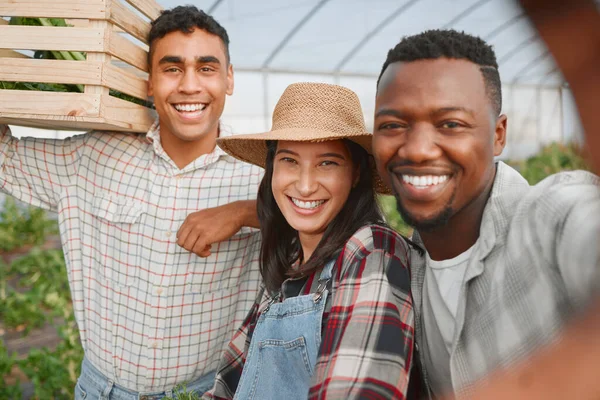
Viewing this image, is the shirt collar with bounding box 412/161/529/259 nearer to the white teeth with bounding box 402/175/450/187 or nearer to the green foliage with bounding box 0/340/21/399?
the white teeth with bounding box 402/175/450/187

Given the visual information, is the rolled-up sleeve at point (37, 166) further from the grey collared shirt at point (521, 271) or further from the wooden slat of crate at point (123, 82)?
the grey collared shirt at point (521, 271)

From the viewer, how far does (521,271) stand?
105 centimetres

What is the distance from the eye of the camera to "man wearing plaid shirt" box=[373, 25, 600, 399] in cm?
100

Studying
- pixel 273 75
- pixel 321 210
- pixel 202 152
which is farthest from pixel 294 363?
pixel 273 75

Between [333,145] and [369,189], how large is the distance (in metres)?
0.17

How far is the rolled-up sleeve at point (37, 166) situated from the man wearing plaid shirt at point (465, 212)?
1471mm

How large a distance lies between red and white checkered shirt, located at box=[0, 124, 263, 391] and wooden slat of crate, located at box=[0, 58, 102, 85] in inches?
14.6

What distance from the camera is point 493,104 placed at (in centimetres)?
121

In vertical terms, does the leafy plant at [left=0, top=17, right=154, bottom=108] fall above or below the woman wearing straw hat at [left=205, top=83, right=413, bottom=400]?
above

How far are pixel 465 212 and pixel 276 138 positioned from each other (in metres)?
0.56

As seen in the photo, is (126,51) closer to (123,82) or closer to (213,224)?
(123,82)

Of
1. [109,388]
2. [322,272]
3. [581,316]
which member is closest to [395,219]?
[109,388]

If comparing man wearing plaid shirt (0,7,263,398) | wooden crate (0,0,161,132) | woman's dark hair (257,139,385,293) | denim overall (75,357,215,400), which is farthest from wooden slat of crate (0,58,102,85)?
denim overall (75,357,215,400)

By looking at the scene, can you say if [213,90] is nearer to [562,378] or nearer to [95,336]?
[95,336]
